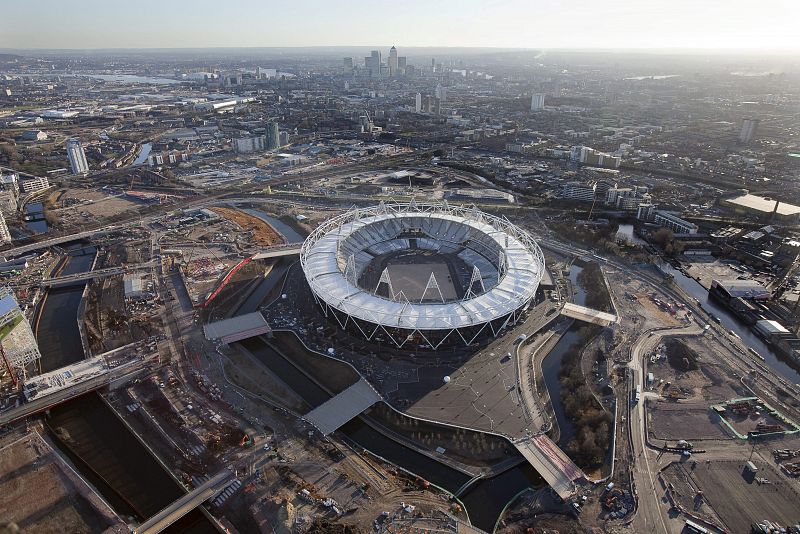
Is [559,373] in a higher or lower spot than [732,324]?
higher

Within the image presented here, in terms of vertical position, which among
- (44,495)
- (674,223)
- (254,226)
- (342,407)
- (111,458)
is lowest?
(111,458)

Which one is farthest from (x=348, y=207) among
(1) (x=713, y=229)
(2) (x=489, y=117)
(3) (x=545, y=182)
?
(2) (x=489, y=117)

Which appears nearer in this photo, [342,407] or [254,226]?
[342,407]

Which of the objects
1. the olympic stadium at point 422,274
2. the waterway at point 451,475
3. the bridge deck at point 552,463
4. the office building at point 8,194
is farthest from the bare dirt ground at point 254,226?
the bridge deck at point 552,463

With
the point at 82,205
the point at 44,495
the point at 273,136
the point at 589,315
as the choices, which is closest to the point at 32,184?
the point at 82,205

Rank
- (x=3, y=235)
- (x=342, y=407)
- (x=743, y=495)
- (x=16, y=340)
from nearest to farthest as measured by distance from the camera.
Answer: (x=743, y=495), (x=342, y=407), (x=16, y=340), (x=3, y=235)

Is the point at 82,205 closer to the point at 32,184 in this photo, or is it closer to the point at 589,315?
the point at 32,184

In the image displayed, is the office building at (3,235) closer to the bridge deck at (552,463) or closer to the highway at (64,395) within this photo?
the highway at (64,395)
